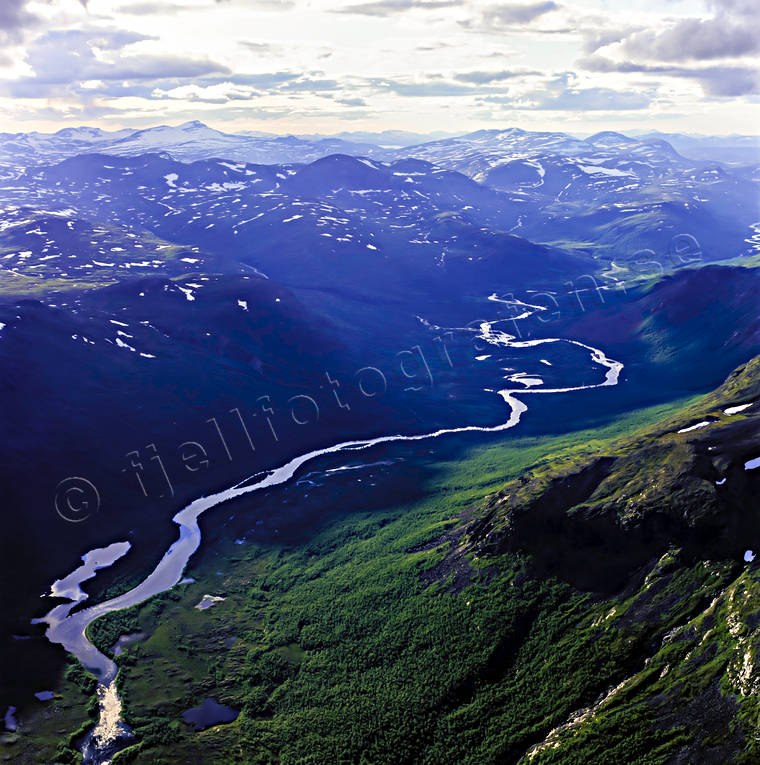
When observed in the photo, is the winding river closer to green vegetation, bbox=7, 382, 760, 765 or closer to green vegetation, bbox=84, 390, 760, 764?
green vegetation, bbox=7, 382, 760, 765

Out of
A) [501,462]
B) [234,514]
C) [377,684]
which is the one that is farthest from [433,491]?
[377,684]

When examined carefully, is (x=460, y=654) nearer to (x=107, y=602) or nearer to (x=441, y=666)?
(x=441, y=666)

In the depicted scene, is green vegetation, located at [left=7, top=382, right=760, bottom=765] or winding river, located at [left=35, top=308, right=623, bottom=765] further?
winding river, located at [left=35, top=308, right=623, bottom=765]

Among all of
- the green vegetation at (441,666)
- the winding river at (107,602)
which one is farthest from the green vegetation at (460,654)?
the winding river at (107,602)

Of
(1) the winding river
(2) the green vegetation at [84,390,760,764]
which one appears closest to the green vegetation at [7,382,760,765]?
(2) the green vegetation at [84,390,760,764]

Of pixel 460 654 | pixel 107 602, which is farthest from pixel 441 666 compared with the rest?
pixel 107 602

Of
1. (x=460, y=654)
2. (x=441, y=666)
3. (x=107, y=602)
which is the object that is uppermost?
(x=460, y=654)

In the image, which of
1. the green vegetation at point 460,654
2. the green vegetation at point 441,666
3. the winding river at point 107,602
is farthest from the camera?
the winding river at point 107,602

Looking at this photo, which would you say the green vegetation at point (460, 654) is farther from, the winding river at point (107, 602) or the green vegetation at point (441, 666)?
the winding river at point (107, 602)

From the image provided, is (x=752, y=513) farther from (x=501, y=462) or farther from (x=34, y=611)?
(x=34, y=611)

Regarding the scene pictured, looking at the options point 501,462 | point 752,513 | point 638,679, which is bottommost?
point 501,462

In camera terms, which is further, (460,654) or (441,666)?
(460,654)
